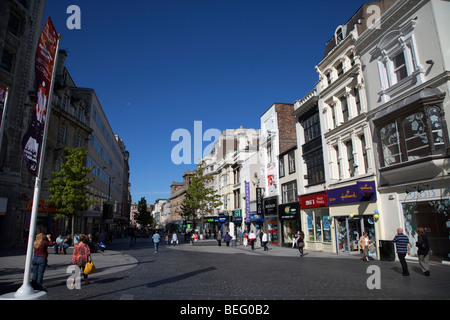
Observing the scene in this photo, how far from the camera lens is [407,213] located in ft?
50.9

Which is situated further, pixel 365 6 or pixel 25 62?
pixel 25 62

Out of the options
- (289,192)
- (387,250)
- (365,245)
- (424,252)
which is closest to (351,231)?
(365,245)

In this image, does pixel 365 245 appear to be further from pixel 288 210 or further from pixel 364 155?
pixel 288 210

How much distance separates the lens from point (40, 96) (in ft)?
27.3

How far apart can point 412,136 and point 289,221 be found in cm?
1608

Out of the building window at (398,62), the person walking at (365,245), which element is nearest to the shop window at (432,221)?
the person walking at (365,245)

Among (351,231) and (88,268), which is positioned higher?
(351,231)

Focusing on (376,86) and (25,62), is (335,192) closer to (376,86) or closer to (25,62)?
(376,86)

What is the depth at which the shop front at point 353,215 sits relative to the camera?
57.3 feet

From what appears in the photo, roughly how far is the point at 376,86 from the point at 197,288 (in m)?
16.0

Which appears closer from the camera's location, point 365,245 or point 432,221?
point 432,221

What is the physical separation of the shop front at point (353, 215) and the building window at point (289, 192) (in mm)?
5931
